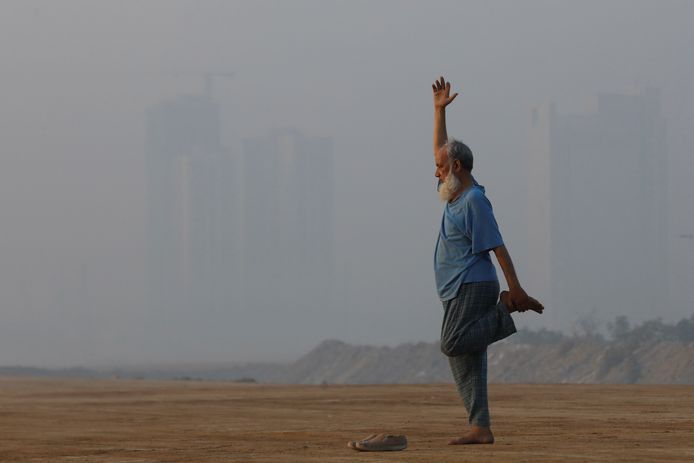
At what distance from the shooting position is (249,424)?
11781 millimetres

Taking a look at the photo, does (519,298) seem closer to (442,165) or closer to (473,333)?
(473,333)

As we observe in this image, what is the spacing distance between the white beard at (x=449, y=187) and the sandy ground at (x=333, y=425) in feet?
4.73

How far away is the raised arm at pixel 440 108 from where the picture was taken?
826cm

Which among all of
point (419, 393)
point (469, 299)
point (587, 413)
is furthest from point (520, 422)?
point (419, 393)

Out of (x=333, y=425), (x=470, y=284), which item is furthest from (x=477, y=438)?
(x=333, y=425)

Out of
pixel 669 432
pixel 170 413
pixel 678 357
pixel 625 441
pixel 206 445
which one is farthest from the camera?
pixel 678 357

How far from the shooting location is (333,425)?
37.7 ft

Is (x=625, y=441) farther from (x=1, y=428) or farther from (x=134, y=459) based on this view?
(x=1, y=428)

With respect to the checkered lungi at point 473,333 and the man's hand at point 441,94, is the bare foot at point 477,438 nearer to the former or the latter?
the checkered lungi at point 473,333

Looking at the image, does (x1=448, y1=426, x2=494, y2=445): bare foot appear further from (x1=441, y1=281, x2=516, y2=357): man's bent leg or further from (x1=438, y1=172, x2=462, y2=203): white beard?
(x1=438, y1=172, x2=462, y2=203): white beard

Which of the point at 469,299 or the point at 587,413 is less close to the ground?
the point at 469,299

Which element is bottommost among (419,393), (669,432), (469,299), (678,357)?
(678,357)

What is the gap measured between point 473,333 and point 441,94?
167cm

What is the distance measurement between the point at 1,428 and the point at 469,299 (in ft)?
18.0
